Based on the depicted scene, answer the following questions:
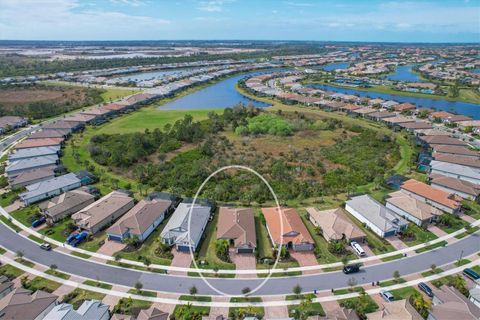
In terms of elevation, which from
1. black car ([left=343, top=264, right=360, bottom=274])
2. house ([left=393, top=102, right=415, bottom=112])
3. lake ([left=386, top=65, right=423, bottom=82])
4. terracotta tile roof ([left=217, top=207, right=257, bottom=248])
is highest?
lake ([left=386, top=65, right=423, bottom=82])

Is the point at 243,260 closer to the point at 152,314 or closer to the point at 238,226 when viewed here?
the point at 238,226

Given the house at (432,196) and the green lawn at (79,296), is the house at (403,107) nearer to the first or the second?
the house at (432,196)

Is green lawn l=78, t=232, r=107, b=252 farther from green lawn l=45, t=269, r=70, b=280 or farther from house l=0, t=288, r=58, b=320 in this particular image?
house l=0, t=288, r=58, b=320

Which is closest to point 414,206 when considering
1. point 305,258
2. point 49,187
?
point 305,258

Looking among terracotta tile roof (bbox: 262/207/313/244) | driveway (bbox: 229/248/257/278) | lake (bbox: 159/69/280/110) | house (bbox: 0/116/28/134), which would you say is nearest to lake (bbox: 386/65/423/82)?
lake (bbox: 159/69/280/110)

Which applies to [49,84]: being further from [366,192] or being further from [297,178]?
[366,192]

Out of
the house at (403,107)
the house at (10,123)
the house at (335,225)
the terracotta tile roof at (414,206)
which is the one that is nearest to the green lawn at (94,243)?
the house at (335,225)
